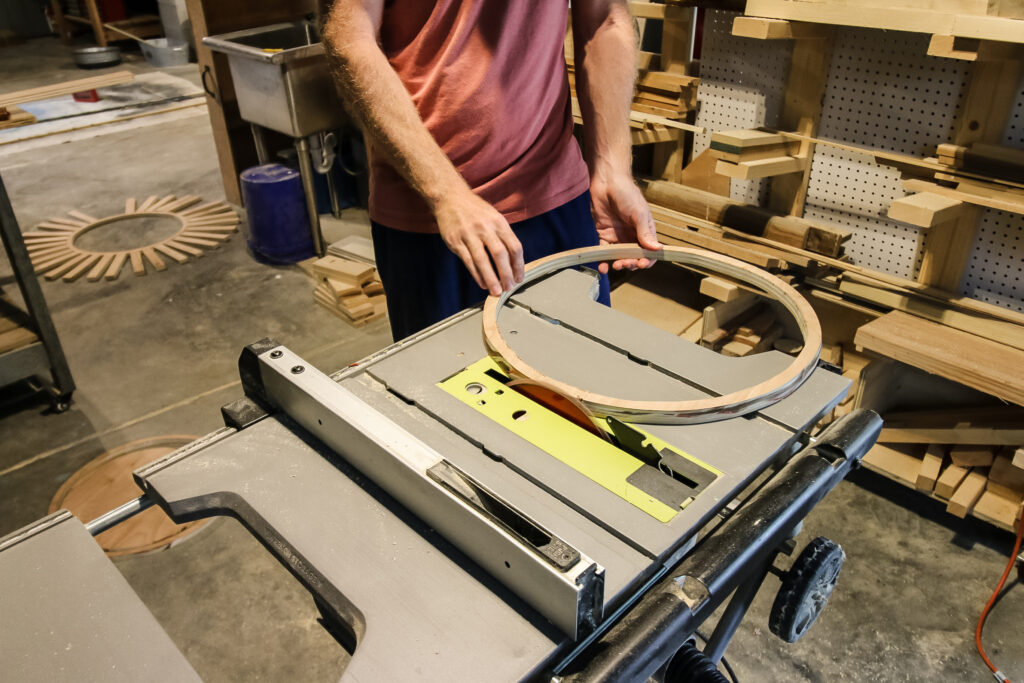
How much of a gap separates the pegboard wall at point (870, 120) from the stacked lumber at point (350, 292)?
1.67m

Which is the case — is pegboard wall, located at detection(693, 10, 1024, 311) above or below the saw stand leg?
above

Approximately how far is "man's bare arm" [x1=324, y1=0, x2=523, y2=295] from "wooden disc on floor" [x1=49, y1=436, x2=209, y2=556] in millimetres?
1363

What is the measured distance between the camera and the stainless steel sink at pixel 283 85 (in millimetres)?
3486

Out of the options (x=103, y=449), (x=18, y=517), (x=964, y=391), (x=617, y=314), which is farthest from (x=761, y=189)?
(x=18, y=517)

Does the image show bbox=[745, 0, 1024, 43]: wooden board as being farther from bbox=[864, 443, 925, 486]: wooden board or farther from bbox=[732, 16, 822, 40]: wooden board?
bbox=[864, 443, 925, 486]: wooden board

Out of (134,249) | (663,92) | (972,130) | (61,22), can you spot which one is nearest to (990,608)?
(972,130)

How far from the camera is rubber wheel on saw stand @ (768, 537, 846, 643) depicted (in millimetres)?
1122

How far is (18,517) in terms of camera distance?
2404mm

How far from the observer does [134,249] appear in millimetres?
4172

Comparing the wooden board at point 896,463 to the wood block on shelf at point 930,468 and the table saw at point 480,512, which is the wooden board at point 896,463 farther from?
the table saw at point 480,512

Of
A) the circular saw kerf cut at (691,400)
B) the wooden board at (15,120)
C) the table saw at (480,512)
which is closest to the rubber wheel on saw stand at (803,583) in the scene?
the table saw at (480,512)

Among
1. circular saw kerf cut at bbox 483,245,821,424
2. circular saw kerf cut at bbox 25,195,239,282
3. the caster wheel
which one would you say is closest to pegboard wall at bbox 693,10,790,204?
circular saw kerf cut at bbox 483,245,821,424

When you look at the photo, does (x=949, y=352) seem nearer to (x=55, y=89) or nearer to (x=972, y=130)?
(x=972, y=130)

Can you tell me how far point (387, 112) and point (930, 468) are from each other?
198 centimetres
